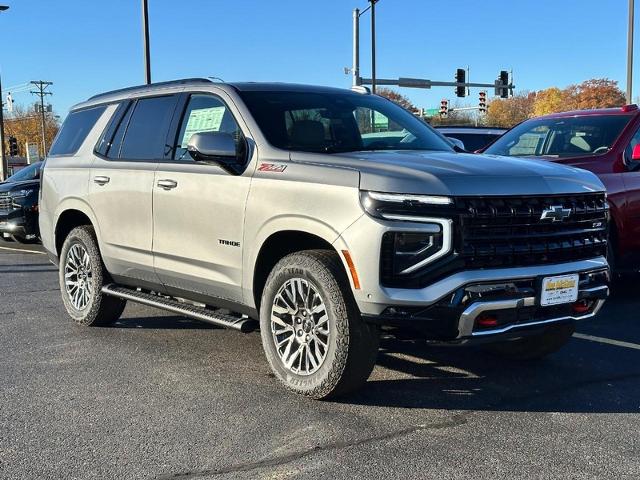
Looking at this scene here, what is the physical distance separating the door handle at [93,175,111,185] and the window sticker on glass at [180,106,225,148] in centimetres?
96

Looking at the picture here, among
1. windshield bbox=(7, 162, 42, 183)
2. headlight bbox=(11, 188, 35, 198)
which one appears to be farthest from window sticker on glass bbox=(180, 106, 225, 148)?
windshield bbox=(7, 162, 42, 183)

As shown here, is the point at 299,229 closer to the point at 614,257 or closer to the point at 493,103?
the point at 614,257

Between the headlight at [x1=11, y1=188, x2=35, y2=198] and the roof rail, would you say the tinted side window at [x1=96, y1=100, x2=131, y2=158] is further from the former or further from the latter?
the headlight at [x1=11, y1=188, x2=35, y2=198]

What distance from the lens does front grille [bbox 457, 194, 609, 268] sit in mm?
3672

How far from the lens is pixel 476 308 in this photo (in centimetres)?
359

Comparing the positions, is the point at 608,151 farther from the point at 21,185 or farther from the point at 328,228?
the point at 21,185

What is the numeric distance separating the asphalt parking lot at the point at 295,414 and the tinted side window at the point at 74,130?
5.96ft

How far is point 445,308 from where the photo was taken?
3.61 metres

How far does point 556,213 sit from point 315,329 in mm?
1556

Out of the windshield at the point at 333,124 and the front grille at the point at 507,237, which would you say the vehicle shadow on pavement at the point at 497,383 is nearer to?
the front grille at the point at 507,237

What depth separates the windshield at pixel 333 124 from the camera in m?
4.67

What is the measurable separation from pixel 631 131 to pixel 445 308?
4.29m

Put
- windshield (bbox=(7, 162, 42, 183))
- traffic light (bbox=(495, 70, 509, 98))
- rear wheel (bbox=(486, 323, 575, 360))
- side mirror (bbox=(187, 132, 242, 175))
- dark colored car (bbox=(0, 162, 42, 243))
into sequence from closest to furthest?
1. side mirror (bbox=(187, 132, 242, 175))
2. rear wheel (bbox=(486, 323, 575, 360))
3. dark colored car (bbox=(0, 162, 42, 243))
4. windshield (bbox=(7, 162, 42, 183))
5. traffic light (bbox=(495, 70, 509, 98))

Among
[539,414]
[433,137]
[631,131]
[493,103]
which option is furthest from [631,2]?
[493,103]
